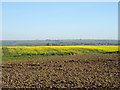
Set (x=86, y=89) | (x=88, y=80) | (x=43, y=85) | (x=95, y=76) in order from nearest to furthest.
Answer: (x=86, y=89) < (x=43, y=85) < (x=88, y=80) < (x=95, y=76)

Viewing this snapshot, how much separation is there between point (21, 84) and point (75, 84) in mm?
2423

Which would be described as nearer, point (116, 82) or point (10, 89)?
point (10, 89)

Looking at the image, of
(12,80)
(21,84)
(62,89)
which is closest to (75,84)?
(62,89)

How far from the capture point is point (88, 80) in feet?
32.1

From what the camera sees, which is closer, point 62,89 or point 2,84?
point 62,89

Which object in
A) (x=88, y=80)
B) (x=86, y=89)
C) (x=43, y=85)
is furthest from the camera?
(x=88, y=80)

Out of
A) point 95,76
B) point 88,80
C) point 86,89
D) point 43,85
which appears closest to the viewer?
point 86,89

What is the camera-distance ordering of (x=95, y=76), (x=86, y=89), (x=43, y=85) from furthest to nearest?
(x=95, y=76)
(x=43, y=85)
(x=86, y=89)

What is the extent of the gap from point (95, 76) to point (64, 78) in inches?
64.2

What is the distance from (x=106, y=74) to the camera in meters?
11.2

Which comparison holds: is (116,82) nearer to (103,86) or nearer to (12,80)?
(103,86)

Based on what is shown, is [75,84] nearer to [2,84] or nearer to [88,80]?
[88,80]

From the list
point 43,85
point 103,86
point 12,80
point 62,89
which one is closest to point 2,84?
point 12,80

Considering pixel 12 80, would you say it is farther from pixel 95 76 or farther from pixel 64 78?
pixel 95 76
